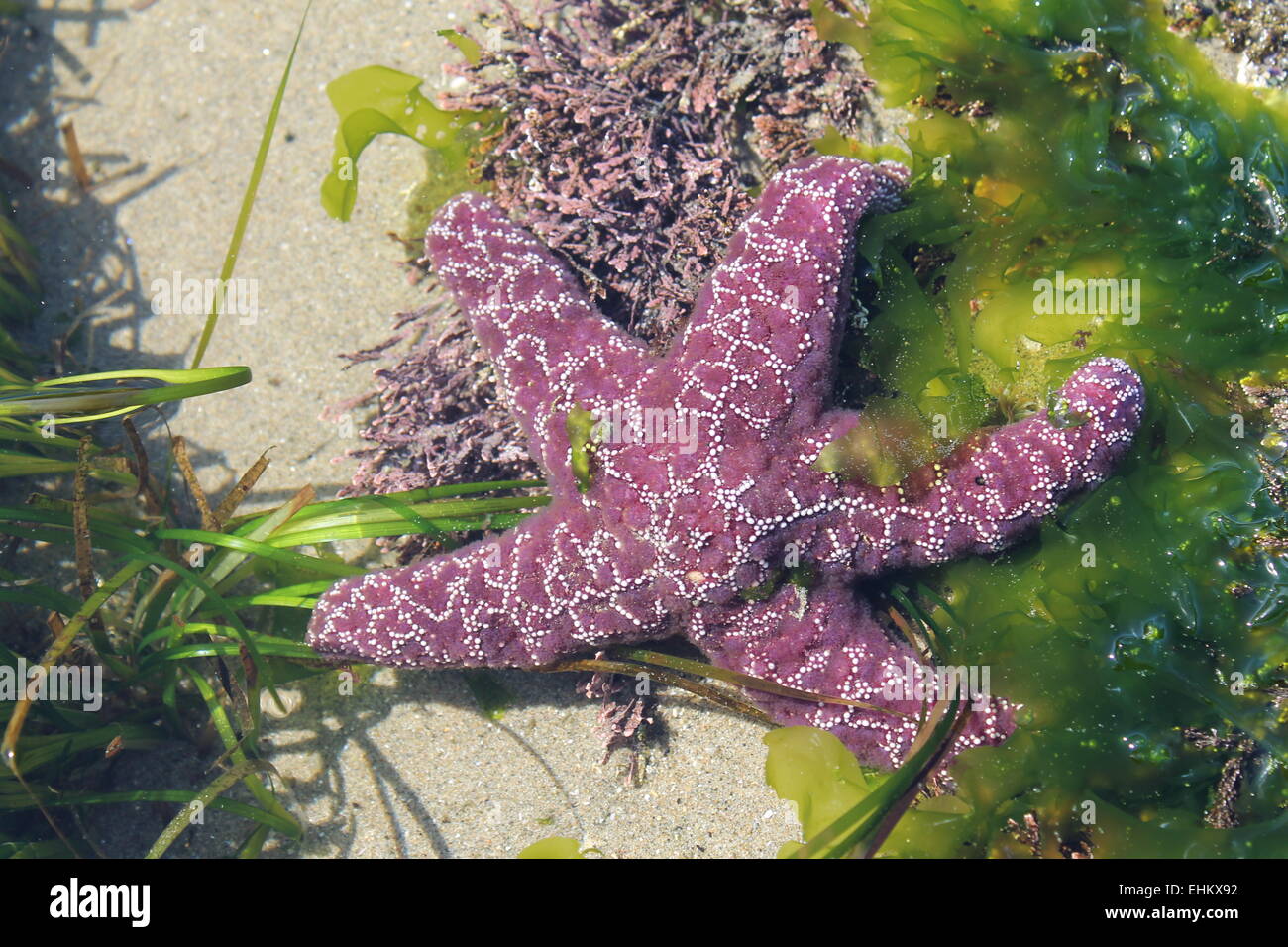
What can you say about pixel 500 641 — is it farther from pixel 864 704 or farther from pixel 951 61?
pixel 951 61

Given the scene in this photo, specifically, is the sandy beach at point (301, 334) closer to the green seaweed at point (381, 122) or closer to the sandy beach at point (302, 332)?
the sandy beach at point (302, 332)

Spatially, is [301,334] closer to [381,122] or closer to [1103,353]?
[381,122]

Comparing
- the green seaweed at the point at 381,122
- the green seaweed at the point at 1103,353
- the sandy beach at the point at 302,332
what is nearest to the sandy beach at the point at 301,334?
the sandy beach at the point at 302,332

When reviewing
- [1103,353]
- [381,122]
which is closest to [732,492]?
[1103,353]

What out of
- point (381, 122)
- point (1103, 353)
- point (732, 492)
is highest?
point (381, 122)

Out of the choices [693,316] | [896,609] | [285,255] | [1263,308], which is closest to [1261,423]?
[1263,308]
